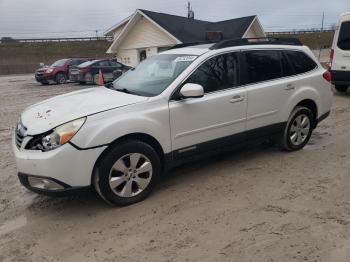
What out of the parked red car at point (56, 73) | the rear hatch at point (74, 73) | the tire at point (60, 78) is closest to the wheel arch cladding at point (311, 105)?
the rear hatch at point (74, 73)

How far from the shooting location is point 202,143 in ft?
15.7

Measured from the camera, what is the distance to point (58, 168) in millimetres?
3766

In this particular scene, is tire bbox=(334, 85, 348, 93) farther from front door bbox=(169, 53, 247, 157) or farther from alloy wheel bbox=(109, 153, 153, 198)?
alloy wheel bbox=(109, 153, 153, 198)

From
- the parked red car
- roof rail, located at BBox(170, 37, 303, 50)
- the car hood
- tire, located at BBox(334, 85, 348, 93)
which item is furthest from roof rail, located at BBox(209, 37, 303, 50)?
the parked red car

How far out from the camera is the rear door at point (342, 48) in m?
11.0

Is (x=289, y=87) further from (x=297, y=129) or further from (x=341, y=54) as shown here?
(x=341, y=54)

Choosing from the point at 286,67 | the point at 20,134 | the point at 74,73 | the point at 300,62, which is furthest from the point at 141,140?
the point at 74,73

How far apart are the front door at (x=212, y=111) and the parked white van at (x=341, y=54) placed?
23.7 feet

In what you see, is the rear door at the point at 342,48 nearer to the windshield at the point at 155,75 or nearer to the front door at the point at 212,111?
the front door at the point at 212,111

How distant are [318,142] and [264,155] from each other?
4.15ft

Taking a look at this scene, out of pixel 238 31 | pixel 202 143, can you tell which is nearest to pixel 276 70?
pixel 202 143

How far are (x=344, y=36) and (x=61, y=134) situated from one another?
386 inches

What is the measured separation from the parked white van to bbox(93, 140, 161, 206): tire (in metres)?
8.64

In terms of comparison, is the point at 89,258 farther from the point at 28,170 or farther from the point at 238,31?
the point at 238,31
